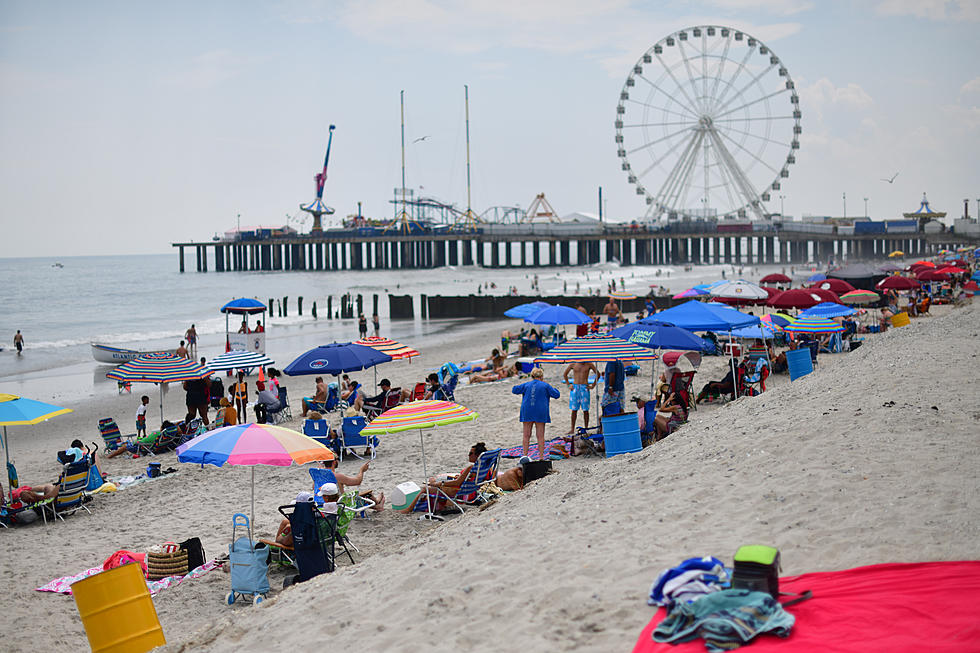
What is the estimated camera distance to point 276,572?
6.31 m

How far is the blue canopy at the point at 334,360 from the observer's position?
1098 centimetres

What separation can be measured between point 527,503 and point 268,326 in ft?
105

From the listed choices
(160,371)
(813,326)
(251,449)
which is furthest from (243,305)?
(251,449)

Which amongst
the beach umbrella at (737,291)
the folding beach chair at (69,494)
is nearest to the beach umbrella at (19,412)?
the folding beach chair at (69,494)

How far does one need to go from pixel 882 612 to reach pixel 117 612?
4.19 m

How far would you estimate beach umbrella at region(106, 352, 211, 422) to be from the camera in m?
12.0

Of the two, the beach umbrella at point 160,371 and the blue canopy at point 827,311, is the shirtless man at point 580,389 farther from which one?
the blue canopy at point 827,311

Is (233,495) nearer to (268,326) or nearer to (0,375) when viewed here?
(0,375)

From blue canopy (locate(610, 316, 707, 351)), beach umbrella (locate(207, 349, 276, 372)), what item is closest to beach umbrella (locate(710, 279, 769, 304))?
blue canopy (locate(610, 316, 707, 351))

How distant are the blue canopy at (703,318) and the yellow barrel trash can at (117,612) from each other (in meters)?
7.91

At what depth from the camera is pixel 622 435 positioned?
28.1 ft

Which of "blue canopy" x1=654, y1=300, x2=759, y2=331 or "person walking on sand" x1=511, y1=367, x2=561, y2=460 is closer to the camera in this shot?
"person walking on sand" x1=511, y1=367, x2=561, y2=460

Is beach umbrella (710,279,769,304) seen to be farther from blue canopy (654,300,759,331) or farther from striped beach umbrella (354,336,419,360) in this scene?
striped beach umbrella (354,336,419,360)

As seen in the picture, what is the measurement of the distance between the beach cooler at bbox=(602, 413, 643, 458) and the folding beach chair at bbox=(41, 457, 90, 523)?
17.3 feet
